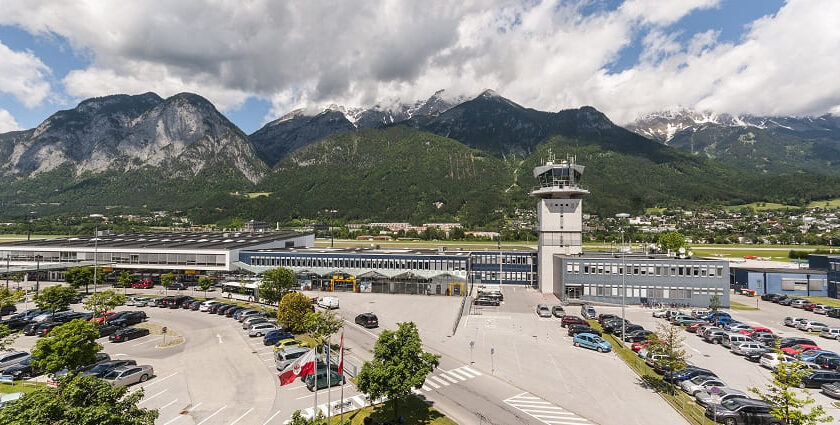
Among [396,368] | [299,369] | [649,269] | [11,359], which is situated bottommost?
[11,359]

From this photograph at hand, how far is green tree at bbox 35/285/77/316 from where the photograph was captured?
4728 cm

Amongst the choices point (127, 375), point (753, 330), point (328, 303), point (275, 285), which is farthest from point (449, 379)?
point (753, 330)

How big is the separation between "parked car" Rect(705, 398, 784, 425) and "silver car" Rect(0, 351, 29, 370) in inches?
2032

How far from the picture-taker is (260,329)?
4253 cm

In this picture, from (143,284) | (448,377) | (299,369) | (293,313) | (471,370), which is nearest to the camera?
(299,369)

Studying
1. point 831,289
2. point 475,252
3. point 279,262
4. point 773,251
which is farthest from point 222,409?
point 773,251

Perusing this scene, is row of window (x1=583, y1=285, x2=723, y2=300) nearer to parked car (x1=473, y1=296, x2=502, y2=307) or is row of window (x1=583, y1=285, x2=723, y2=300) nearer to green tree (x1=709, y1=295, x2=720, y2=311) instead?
green tree (x1=709, y1=295, x2=720, y2=311)

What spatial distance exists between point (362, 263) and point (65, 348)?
159ft

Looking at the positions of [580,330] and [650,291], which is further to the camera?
[650,291]

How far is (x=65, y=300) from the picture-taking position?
158 feet

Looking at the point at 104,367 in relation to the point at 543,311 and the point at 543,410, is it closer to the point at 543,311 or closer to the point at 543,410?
the point at 543,410

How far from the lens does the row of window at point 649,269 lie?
2317 inches

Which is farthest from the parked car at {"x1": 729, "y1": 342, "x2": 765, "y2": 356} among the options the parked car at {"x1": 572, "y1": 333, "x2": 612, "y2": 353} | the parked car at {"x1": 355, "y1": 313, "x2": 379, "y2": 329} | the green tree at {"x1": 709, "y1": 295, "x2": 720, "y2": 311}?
the parked car at {"x1": 355, "y1": 313, "x2": 379, "y2": 329}

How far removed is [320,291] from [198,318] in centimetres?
2259
